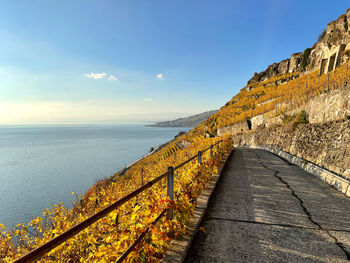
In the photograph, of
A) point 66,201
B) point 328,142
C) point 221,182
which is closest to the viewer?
point 221,182

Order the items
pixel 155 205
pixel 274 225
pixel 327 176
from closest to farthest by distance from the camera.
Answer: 1. pixel 155 205
2. pixel 274 225
3. pixel 327 176

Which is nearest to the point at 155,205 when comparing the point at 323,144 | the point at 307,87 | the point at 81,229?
the point at 81,229

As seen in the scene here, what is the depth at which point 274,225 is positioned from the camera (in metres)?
4.12

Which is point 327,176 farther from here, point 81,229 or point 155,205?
point 81,229

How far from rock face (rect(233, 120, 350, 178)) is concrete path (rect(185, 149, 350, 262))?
1.69m

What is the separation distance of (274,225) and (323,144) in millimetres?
7574

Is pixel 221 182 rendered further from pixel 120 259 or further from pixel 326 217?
pixel 120 259

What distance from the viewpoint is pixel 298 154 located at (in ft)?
39.0

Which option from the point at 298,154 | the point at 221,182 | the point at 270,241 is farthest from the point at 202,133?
the point at 270,241

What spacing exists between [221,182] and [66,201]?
27374mm

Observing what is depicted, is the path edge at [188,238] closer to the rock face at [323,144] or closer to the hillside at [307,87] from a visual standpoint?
the rock face at [323,144]

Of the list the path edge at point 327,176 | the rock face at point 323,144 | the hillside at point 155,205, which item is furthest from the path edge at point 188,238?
the rock face at point 323,144

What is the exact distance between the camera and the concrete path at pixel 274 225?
3.20m

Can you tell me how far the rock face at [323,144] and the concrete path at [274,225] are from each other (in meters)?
1.69
